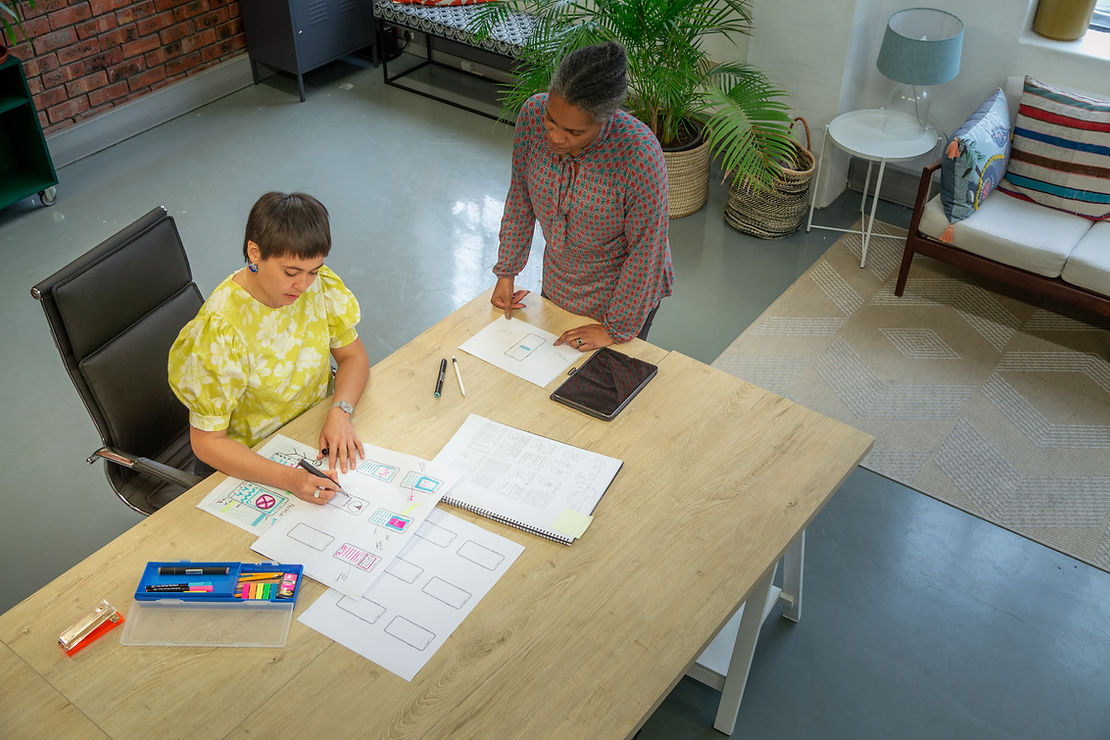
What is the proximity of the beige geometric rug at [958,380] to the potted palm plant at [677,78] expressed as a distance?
686mm

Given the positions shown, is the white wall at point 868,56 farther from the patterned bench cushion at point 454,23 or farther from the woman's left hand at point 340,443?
the woman's left hand at point 340,443

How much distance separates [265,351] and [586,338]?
811 mm

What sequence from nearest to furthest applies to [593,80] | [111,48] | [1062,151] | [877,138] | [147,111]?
1. [593,80]
2. [1062,151]
3. [877,138]
4. [111,48]
5. [147,111]

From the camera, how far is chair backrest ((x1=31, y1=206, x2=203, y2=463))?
223 centimetres

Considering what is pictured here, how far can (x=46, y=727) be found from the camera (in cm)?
160

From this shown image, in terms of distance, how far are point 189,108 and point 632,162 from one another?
4162mm

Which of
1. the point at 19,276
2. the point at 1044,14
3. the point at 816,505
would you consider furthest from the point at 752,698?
the point at 19,276

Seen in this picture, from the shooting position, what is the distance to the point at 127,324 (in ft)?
7.79

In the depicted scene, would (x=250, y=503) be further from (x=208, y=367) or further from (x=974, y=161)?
(x=974, y=161)

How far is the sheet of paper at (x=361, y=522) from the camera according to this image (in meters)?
1.88

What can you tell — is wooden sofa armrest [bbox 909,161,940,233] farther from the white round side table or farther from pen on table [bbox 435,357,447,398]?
pen on table [bbox 435,357,447,398]

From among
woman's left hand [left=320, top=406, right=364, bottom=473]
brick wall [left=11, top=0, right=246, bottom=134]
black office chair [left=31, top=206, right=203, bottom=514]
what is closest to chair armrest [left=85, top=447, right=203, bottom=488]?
black office chair [left=31, top=206, right=203, bottom=514]

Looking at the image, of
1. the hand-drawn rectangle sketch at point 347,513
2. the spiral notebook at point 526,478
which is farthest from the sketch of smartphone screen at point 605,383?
the hand-drawn rectangle sketch at point 347,513

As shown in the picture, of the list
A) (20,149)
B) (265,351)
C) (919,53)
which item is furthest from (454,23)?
(265,351)
